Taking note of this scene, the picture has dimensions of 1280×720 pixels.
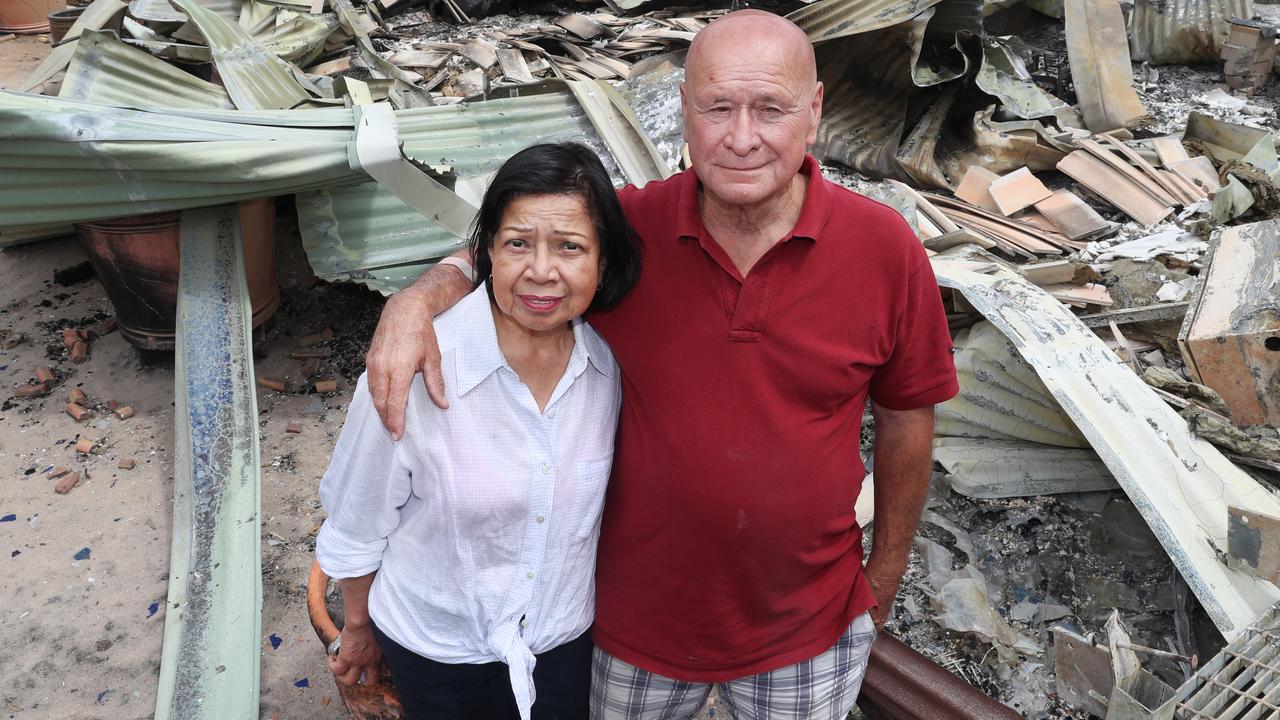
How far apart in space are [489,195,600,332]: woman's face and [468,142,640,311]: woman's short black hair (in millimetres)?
20

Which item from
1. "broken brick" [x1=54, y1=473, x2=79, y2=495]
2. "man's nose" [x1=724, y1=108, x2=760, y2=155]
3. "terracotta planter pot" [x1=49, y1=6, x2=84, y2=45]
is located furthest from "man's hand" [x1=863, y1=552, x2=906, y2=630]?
"terracotta planter pot" [x1=49, y1=6, x2=84, y2=45]

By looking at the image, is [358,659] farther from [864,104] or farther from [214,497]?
[864,104]

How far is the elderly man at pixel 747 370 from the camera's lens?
1936mm

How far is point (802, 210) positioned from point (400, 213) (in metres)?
2.99

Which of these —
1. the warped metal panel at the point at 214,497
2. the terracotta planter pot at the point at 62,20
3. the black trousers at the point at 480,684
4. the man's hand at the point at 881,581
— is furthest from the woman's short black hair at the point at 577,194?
the terracotta planter pot at the point at 62,20

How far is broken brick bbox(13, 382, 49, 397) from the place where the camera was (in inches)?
188

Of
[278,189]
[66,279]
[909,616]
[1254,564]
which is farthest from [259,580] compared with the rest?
[1254,564]

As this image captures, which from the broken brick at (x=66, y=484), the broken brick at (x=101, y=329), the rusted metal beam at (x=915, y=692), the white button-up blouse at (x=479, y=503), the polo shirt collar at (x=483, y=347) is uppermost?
the polo shirt collar at (x=483, y=347)

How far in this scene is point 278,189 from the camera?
409 cm

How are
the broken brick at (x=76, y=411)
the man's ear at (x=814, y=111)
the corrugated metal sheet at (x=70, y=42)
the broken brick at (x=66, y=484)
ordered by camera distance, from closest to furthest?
the man's ear at (x=814, y=111) < the broken brick at (x=66, y=484) < the broken brick at (x=76, y=411) < the corrugated metal sheet at (x=70, y=42)

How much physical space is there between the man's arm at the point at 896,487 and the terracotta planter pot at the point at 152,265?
3292 mm

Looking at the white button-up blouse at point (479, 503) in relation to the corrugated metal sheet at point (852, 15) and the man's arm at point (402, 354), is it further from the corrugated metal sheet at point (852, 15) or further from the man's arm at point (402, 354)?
the corrugated metal sheet at point (852, 15)

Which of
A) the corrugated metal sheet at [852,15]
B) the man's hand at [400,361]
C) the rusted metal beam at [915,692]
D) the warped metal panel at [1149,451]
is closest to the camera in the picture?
the man's hand at [400,361]

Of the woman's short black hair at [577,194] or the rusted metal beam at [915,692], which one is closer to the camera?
the woman's short black hair at [577,194]
